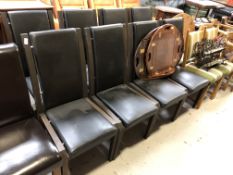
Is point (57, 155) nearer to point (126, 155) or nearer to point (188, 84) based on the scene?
point (126, 155)

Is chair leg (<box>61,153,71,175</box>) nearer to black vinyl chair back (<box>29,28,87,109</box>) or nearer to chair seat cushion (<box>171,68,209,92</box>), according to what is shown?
black vinyl chair back (<box>29,28,87,109</box>)

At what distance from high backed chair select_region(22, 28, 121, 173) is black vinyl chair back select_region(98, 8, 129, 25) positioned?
0.93m

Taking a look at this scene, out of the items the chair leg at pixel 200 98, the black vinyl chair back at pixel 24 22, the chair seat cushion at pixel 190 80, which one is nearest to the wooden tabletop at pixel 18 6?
the black vinyl chair back at pixel 24 22

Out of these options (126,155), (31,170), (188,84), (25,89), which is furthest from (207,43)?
(31,170)

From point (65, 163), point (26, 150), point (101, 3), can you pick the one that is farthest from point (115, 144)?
A: point (101, 3)

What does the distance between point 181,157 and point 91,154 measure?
0.83 meters

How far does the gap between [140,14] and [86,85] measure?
1.53 m

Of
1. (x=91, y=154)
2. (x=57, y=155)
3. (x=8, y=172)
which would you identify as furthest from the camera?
(x=91, y=154)

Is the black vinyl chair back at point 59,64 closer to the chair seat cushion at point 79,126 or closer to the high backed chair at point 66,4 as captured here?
the chair seat cushion at point 79,126

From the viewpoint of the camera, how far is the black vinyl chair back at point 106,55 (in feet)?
4.72

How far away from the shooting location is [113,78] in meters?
1.68

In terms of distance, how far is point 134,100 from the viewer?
1579 millimetres

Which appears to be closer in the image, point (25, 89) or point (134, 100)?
point (25, 89)

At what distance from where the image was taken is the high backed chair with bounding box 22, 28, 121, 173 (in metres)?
1.17
